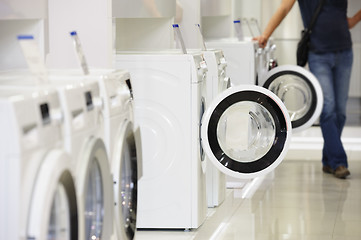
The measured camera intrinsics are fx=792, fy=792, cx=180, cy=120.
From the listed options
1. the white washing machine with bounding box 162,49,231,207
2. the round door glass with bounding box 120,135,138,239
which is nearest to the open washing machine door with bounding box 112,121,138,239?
the round door glass with bounding box 120,135,138,239

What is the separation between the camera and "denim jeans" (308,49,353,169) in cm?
595

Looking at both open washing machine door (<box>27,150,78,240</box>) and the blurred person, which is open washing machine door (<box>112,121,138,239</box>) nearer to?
open washing machine door (<box>27,150,78,240</box>)

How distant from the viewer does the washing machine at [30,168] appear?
75.8 inches

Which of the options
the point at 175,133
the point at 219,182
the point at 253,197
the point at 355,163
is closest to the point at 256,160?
the point at 175,133

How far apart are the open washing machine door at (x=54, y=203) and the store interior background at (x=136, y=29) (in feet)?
3.31

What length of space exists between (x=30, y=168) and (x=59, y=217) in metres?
0.25

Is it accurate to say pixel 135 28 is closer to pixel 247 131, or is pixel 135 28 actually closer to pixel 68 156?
pixel 247 131

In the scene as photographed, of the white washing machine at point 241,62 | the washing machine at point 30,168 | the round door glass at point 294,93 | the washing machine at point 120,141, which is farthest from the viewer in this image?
the white washing machine at point 241,62

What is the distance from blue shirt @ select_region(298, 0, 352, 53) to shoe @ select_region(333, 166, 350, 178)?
891mm

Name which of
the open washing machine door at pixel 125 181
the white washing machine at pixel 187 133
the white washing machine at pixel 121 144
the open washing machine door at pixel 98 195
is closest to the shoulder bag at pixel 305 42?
the white washing machine at pixel 187 133

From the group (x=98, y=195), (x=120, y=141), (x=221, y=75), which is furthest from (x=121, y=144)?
(x=221, y=75)

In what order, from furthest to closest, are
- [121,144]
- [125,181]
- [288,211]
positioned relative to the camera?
[288,211] < [125,181] < [121,144]

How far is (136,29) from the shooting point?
527 cm

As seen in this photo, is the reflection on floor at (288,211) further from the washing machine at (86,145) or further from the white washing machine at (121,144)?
the washing machine at (86,145)
